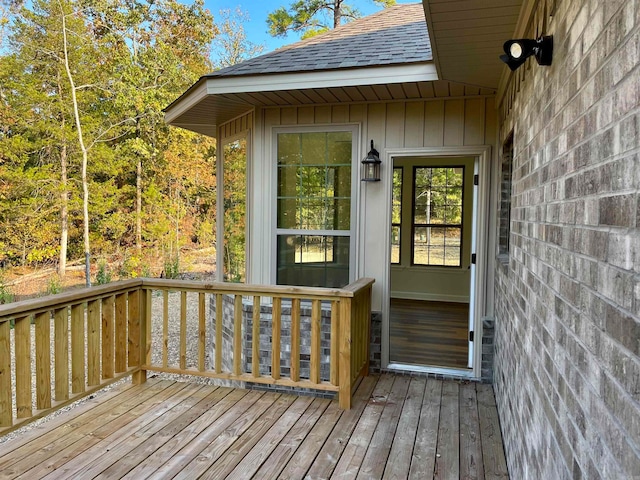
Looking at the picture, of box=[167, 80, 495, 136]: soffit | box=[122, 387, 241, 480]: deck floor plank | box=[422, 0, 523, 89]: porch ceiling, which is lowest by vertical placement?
box=[122, 387, 241, 480]: deck floor plank

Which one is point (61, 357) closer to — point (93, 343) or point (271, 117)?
point (93, 343)

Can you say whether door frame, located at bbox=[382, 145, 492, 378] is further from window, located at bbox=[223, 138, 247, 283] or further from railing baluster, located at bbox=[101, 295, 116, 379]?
railing baluster, located at bbox=[101, 295, 116, 379]

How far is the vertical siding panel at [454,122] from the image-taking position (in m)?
3.95

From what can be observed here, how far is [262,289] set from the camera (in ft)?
11.5

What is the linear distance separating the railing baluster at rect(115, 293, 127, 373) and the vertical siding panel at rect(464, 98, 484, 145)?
3.07 m

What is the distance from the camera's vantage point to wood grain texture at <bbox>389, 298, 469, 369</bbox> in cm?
455

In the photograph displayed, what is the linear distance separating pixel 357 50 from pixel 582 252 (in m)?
3.29

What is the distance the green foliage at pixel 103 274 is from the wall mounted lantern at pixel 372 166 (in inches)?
373

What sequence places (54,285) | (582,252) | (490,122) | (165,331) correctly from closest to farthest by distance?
(582,252)
(165,331)
(490,122)
(54,285)

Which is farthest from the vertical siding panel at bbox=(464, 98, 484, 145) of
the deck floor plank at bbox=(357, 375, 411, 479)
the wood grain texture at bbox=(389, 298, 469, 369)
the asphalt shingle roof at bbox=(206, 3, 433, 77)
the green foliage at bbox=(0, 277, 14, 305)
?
the green foliage at bbox=(0, 277, 14, 305)

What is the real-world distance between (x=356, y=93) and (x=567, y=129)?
102 inches

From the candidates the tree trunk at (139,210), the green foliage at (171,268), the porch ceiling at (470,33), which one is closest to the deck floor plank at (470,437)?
the porch ceiling at (470,33)

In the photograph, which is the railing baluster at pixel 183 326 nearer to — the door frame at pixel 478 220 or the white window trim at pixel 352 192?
the white window trim at pixel 352 192

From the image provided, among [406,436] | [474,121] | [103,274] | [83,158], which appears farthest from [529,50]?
[83,158]
